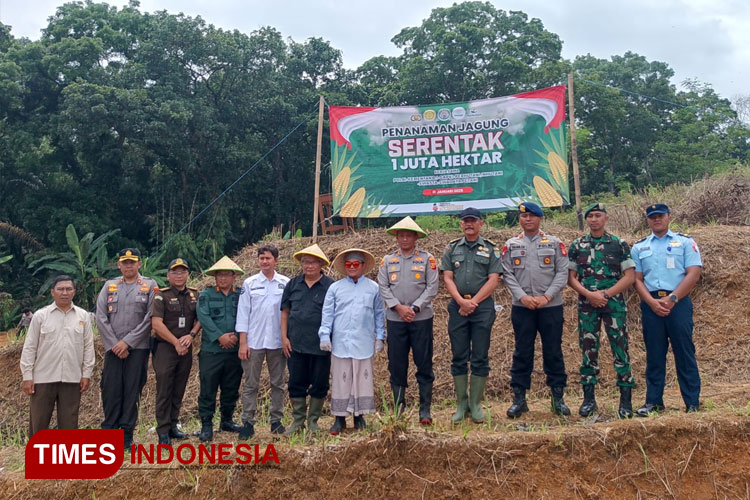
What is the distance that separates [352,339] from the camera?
4.66m

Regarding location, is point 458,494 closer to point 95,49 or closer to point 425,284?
point 425,284

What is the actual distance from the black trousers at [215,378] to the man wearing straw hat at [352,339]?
99 cm

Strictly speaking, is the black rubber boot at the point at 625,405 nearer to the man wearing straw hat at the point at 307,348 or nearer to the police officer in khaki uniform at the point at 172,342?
the man wearing straw hat at the point at 307,348

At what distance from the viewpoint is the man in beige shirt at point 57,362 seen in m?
4.89

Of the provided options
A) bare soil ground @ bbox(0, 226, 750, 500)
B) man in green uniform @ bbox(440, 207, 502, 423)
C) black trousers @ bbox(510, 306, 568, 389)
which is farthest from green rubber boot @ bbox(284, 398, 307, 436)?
black trousers @ bbox(510, 306, 568, 389)

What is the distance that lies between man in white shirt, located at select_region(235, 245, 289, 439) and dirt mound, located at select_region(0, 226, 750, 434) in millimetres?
1702

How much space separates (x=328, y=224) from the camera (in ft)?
28.7

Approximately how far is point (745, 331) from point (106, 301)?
7036 mm

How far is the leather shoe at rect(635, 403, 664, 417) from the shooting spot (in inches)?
181

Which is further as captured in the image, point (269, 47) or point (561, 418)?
point (269, 47)

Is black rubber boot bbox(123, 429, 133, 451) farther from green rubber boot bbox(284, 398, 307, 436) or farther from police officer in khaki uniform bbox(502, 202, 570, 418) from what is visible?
police officer in khaki uniform bbox(502, 202, 570, 418)

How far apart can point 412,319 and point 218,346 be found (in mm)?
1776

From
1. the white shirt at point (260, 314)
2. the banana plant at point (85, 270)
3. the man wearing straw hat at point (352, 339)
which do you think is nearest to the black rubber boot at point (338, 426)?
the man wearing straw hat at point (352, 339)

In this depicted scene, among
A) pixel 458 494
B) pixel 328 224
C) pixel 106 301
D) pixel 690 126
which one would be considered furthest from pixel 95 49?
pixel 690 126
